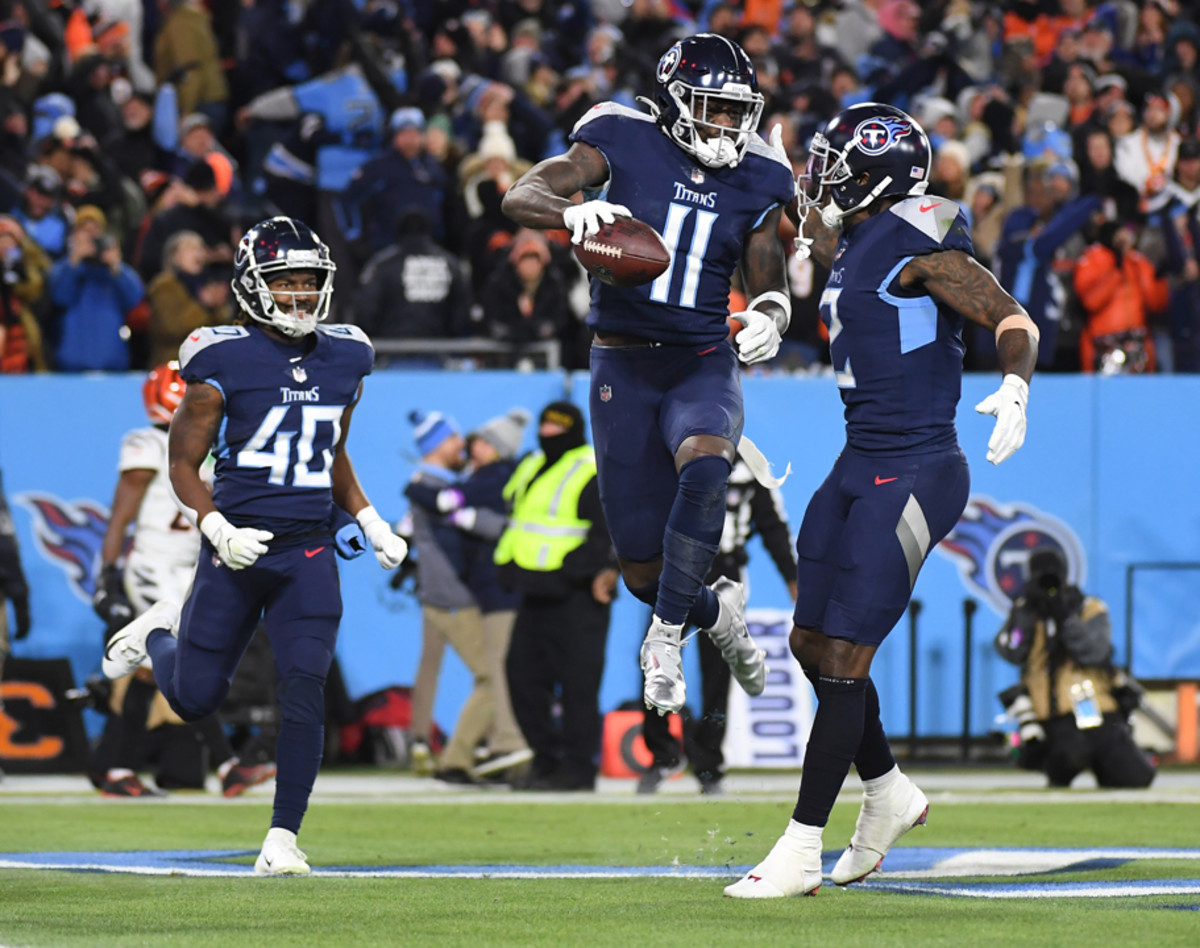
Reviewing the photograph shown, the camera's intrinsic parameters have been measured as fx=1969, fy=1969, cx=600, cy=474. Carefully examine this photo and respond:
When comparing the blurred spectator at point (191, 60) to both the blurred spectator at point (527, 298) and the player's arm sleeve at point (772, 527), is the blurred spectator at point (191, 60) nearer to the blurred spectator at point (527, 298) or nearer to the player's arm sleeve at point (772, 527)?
the blurred spectator at point (527, 298)

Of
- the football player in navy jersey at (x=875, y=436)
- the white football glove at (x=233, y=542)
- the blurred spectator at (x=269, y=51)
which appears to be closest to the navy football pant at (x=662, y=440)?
the football player in navy jersey at (x=875, y=436)

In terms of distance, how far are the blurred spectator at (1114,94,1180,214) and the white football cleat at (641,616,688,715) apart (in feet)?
28.8

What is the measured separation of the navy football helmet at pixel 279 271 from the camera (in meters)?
6.52

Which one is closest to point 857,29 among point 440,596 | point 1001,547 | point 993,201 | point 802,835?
point 993,201

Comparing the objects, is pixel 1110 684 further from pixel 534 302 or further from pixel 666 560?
pixel 666 560

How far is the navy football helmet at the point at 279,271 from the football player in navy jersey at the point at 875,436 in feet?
5.79

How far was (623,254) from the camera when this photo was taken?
223 inches

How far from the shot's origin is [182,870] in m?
6.52

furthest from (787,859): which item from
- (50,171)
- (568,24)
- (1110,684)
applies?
(568,24)

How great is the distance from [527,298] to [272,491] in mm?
5618

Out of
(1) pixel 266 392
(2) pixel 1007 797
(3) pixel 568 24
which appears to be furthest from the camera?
(3) pixel 568 24

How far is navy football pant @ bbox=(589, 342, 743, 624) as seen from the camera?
5926 mm

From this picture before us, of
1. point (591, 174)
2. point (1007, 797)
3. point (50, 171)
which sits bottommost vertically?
point (1007, 797)

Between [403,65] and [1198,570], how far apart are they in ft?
23.6
